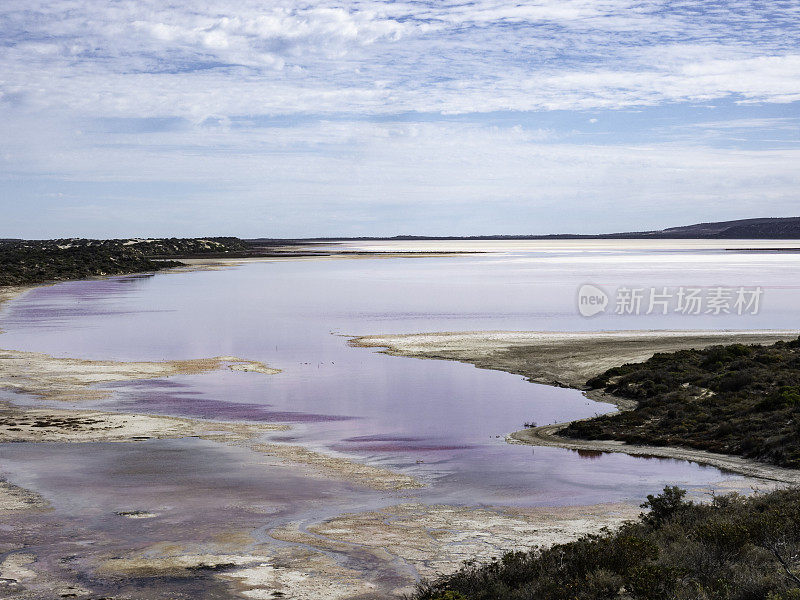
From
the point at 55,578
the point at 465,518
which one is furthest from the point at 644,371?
the point at 55,578

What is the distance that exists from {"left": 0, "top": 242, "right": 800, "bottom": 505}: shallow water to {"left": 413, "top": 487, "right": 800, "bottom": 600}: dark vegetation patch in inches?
236

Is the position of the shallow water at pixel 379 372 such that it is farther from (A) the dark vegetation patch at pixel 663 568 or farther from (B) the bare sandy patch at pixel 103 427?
(A) the dark vegetation patch at pixel 663 568

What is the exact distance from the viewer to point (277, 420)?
29859mm

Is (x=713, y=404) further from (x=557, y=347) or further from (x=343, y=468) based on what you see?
(x=557, y=347)

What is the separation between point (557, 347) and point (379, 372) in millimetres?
12032

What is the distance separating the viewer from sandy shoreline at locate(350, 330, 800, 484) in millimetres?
41062

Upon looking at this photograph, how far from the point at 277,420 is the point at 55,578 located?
15278 millimetres

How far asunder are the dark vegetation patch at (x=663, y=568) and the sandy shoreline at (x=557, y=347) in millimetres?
14536

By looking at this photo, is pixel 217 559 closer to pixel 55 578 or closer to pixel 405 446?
pixel 55 578

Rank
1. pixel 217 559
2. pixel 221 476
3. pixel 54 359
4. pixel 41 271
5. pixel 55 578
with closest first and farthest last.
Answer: pixel 55 578 < pixel 217 559 < pixel 221 476 < pixel 54 359 < pixel 41 271

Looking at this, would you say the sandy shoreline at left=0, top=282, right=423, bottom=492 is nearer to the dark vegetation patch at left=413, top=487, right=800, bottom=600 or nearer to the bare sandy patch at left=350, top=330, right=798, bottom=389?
the dark vegetation patch at left=413, top=487, right=800, bottom=600
